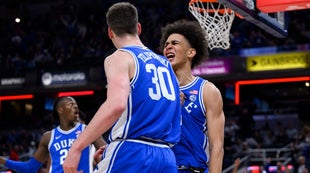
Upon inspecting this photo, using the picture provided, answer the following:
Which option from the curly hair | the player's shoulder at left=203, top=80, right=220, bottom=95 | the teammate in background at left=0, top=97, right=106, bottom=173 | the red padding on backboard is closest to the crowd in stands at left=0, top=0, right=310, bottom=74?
the red padding on backboard

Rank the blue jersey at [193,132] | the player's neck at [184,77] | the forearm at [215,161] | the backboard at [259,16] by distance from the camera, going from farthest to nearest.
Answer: the backboard at [259,16] → the player's neck at [184,77] → the blue jersey at [193,132] → the forearm at [215,161]

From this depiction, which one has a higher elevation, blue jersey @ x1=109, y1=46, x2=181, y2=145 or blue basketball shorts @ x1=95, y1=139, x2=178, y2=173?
blue jersey @ x1=109, y1=46, x2=181, y2=145

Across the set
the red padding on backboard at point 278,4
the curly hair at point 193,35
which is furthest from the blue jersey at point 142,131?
the red padding on backboard at point 278,4

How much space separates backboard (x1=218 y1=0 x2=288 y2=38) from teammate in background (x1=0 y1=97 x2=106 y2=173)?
193 centimetres

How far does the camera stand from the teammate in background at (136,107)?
3.28 metres

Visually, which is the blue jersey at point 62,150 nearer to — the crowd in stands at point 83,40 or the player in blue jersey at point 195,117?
the player in blue jersey at point 195,117

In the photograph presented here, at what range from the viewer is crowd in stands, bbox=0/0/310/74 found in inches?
805

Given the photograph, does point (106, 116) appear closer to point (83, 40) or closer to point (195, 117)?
point (195, 117)

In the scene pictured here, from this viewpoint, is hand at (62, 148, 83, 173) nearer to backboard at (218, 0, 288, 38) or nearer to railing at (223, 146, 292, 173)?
backboard at (218, 0, 288, 38)

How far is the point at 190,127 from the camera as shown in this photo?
4309 mm

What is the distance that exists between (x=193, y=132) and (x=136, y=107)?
106 cm

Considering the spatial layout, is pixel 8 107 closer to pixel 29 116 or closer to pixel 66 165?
pixel 29 116

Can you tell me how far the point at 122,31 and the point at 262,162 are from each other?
12604 mm

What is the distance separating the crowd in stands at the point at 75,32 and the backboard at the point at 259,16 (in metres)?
12.5
